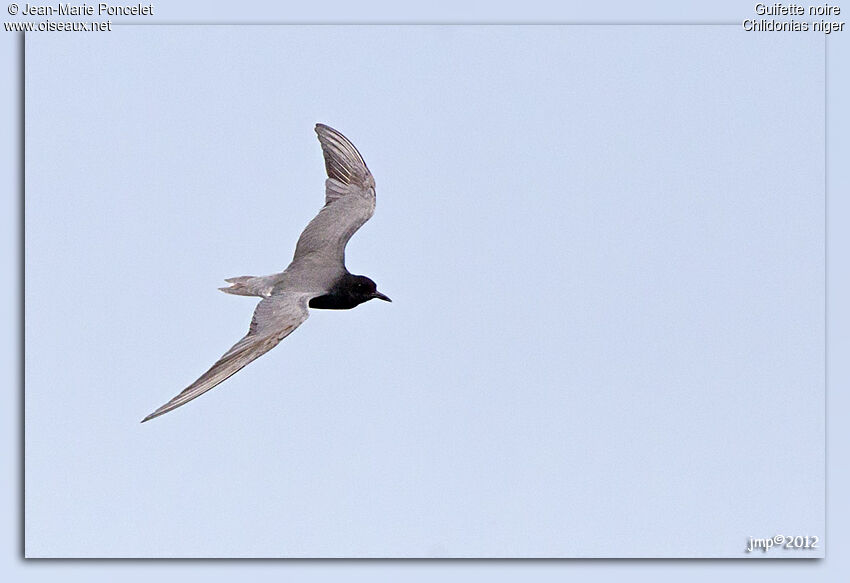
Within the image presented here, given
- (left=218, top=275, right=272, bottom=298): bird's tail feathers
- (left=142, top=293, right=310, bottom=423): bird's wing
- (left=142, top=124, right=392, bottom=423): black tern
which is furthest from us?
(left=218, top=275, right=272, bottom=298): bird's tail feathers

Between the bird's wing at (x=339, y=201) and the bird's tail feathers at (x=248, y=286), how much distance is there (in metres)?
0.57

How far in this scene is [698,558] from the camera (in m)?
11.7

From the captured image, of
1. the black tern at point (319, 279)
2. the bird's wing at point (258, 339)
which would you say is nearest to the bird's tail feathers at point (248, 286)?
the black tern at point (319, 279)

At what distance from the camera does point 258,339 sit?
442 inches

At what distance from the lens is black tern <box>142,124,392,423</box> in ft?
36.4

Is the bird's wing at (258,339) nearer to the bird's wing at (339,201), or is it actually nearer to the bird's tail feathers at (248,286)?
the bird's tail feathers at (248,286)

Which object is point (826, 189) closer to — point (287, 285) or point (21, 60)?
point (287, 285)

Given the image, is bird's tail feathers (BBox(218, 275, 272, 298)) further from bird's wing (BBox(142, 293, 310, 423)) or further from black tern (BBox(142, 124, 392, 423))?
bird's wing (BBox(142, 293, 310, 423))

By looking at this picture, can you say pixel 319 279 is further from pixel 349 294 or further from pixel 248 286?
pixel 248 286

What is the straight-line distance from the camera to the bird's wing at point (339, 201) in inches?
522

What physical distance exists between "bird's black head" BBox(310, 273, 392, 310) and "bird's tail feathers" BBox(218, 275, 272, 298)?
1.72ft

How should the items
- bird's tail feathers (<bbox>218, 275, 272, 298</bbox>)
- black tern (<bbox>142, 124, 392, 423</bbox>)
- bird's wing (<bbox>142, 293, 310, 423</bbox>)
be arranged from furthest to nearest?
1. bird's tail feathers (<bbox>218, 275, 272, 298</bbox>)
2. black tern (<bbox>142, 124, 392, 423</bbox>)
3. bird's wing (<bbox>142, 293, 310, 423</bbox>)

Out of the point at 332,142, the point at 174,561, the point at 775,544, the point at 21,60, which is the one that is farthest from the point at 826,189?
the point at 21,60

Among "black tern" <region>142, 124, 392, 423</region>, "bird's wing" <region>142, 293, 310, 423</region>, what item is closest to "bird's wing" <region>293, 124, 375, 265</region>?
"black tern" <region>142, 124, 392, 423</region>
